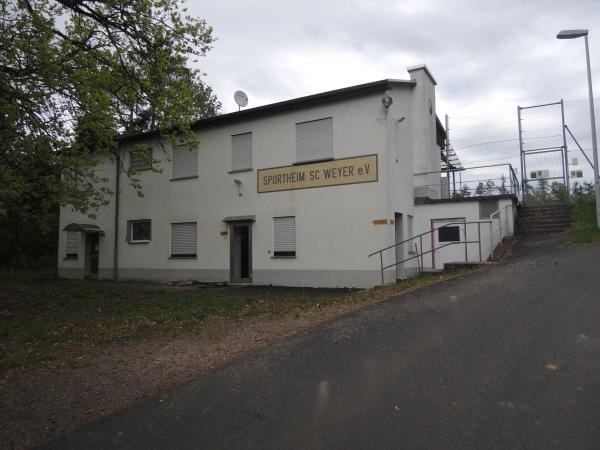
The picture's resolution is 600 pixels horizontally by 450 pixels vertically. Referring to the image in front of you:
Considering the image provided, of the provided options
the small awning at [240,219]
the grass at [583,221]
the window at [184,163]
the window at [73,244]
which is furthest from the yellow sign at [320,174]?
the window at [73,244]

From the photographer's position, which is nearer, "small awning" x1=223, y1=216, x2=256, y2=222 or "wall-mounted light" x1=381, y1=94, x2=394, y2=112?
"wall-mounted light" x1=381, y1=94, x2=394, y2=112

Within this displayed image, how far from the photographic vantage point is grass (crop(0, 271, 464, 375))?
7.38 meters

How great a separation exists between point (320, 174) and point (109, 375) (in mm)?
10527

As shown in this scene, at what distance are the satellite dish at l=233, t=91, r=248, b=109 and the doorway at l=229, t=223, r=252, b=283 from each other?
19.7ft

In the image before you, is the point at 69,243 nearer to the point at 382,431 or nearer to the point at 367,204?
the point at 367,204

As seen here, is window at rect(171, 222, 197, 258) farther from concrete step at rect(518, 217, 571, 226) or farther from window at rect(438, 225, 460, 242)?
concrete step at rect(518, 217, 571, 226)

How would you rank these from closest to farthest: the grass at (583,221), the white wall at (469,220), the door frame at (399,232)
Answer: the grass at (583,221), the door frame at (399,232), the white wall at (469,220)

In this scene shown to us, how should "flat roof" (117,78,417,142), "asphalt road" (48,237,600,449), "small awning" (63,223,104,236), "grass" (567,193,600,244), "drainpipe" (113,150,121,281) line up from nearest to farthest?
1. "asphalt road" (48,237,600,449)
2. "grass" (567,193,600,244)
3. "flat roof" (117,78,417,142)
4. "drainpipe" (113,150,121,281)
5. "small awning" (63,223,104,236)

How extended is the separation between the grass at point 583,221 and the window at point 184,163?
13.5m

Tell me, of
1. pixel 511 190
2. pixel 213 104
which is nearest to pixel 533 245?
pixel 511 190

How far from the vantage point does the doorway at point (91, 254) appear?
21109 mm

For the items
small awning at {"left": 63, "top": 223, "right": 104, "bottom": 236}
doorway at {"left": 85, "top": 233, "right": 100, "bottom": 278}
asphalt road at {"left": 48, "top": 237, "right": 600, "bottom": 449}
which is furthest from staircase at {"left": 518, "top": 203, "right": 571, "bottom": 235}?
doorway at {"left": 85, "top": 233, "right": 100, "bottom": 278}

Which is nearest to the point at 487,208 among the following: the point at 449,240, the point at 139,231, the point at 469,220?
the point at 469,220

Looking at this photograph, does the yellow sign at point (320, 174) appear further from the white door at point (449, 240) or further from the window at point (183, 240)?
the window at point (183, 240)
